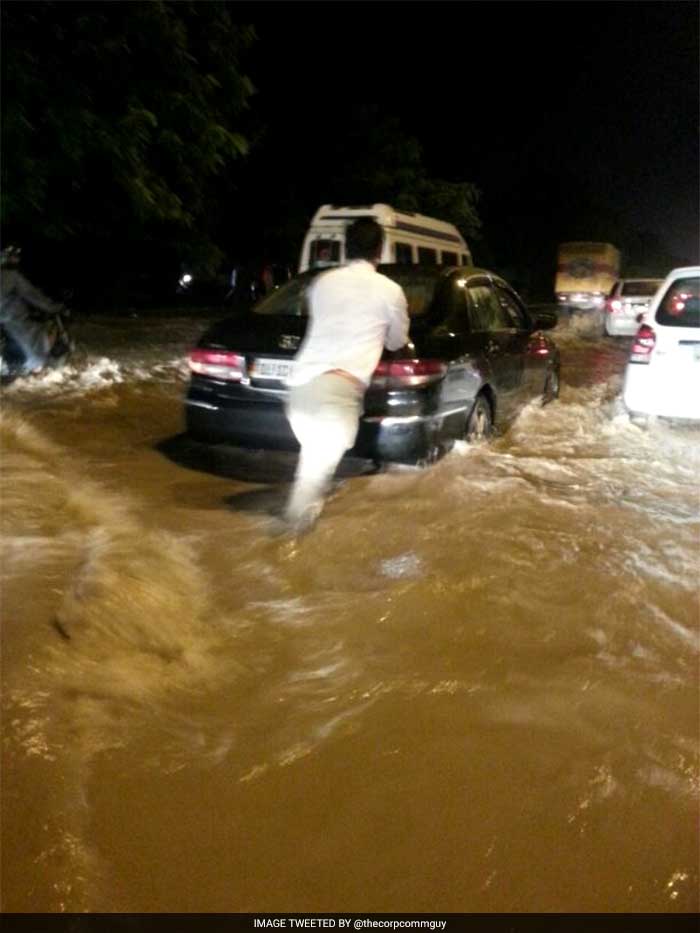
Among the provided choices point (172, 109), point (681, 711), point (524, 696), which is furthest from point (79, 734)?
point (172, 109)

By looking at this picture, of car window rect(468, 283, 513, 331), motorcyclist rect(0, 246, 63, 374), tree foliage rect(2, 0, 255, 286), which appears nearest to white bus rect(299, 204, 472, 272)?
tree foliage rect(2, 0, 255, 286)

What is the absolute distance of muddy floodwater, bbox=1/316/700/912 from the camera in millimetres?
2461

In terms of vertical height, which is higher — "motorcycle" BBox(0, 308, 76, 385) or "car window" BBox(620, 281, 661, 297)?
"car window" BBox(620, 281, 661, 297)

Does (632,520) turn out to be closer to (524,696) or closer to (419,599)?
(419,599)

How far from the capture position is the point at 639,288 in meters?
19.5

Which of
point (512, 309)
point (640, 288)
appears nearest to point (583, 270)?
point (640, 288)

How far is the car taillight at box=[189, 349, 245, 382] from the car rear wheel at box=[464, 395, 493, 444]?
167 centimetres

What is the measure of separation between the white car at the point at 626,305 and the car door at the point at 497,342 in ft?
39.2

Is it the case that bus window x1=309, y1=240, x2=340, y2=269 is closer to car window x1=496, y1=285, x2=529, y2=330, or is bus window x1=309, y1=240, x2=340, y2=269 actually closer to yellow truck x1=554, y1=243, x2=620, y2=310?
car window x1=496, y1=285, x2=529, y2=330

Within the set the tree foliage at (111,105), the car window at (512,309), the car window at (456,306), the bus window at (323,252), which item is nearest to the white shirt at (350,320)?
the car window at (456,306)

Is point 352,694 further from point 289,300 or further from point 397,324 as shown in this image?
point 289,300

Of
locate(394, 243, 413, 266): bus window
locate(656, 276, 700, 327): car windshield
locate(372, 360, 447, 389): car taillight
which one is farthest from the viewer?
locate(394, 243, 413, 266): bus window

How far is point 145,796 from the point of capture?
2.68 metres
